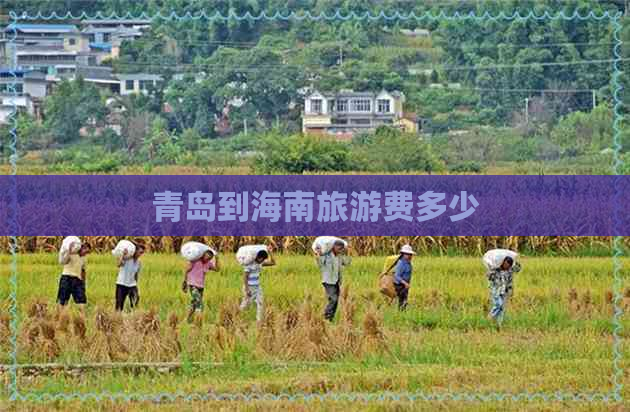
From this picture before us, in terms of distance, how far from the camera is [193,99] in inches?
334

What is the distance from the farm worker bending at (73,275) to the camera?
1095 cm

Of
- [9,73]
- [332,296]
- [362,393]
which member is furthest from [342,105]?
[332,296]

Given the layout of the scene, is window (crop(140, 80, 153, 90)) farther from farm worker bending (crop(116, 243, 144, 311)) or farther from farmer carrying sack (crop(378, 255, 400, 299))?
farmer carrying sack (crop(378, 255, 400, 299))

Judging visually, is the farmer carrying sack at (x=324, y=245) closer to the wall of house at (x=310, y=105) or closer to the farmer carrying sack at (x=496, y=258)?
the farmer carrying sack at (x=496, y=258)

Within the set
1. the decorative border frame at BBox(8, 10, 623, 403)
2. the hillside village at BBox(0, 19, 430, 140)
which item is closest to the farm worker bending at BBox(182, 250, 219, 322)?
the hillside village at BBox(0, 19, 430, 140)

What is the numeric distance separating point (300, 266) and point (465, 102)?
18.2 ft

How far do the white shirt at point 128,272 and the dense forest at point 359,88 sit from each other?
2172 mm

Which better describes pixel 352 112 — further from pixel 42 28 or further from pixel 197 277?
pixel 197 277

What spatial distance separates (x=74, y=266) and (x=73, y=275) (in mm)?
134

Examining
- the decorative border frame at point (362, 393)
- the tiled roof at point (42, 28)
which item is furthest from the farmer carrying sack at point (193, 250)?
the tiled roof at point (42, 28)

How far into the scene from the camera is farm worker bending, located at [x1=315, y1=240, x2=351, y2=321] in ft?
35.4

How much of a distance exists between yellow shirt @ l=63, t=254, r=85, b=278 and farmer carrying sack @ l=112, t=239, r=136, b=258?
305 millimetres

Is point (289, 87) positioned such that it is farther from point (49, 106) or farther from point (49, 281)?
point (49, 281)

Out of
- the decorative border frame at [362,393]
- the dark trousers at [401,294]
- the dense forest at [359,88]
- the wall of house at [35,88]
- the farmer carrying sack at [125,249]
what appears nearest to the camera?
the decorative border frame at [362,393]
